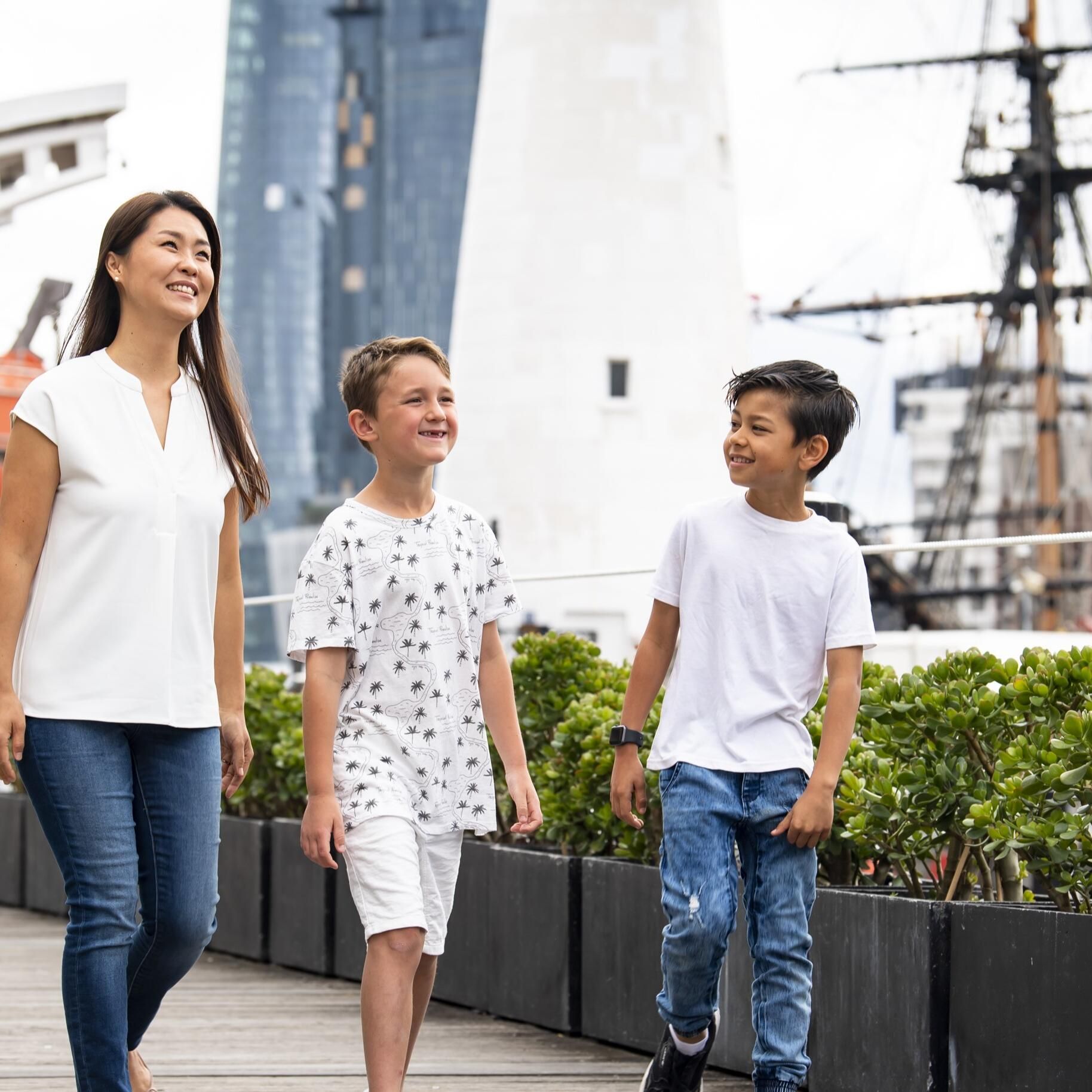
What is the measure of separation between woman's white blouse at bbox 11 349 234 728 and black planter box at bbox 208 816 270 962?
3.77m

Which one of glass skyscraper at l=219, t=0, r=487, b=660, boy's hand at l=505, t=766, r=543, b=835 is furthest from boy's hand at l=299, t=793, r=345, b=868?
glass skyscraper at l=219, t=0, r=487, b=660

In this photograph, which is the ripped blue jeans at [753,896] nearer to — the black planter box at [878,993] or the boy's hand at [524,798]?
the boy's hand at [524,798]

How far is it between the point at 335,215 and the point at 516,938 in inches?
4985

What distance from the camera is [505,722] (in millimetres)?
3852

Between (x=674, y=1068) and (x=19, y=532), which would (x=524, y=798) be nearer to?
(x=674, y=1068)

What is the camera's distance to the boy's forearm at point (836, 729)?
139 inches

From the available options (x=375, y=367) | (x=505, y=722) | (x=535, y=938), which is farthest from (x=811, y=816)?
(x=535, y=938)

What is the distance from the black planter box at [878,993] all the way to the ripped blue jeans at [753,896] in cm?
46

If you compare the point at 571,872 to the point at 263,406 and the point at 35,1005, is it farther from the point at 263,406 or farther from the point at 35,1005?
the point at 263,406

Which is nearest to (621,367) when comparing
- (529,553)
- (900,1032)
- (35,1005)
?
(529,553)

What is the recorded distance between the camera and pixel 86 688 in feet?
10.5

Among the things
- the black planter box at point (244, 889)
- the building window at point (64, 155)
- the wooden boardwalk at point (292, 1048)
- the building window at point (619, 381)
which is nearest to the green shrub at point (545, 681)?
the wooden boardwalk at point (292, 1048)

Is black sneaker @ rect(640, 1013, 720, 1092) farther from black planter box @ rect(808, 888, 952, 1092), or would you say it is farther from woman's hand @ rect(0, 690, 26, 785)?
woman's hand @ rect(0, 690, 26, 785)

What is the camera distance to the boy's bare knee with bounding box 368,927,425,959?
3.57m
